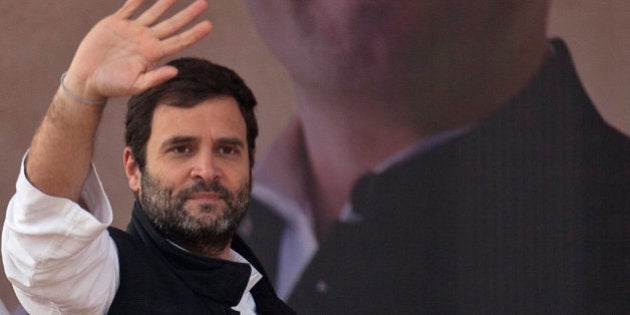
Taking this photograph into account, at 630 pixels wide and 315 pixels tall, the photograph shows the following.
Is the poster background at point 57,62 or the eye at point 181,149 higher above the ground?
the eye at point 181,149

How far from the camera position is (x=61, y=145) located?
6.02 ft

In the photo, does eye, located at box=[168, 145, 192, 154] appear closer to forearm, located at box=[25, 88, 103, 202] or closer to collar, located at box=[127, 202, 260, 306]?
collar, located at box=[127, 202, 260, 306]

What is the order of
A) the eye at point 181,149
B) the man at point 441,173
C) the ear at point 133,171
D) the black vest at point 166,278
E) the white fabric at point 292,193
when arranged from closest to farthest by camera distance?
the black vest at point 166,278 < the eye at point 181,149 < the ear at point 133,171 < the man at point 441,173 < the white fabric at point 292,193

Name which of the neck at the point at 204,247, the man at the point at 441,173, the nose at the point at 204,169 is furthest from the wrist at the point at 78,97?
the man at the point at 441,173

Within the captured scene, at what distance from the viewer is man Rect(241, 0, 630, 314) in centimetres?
404

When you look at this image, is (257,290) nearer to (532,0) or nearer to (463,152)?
(463,152)

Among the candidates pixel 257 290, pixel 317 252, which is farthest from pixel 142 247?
pixel 317 252

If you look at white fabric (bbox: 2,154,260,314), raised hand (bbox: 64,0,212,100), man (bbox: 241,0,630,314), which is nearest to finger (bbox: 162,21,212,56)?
raised hand (bbox: 64,0,212,100)

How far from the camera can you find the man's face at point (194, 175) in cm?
221

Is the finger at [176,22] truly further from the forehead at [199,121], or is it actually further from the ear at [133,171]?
the ear at [133,171]

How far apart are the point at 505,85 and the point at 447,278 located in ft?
2.42

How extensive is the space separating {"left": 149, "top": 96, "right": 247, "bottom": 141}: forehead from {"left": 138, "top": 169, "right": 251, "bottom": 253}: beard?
0.33ft

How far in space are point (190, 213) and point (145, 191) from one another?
0.12 metres

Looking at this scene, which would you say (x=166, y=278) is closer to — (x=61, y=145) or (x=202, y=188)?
(x=202, y=188)
